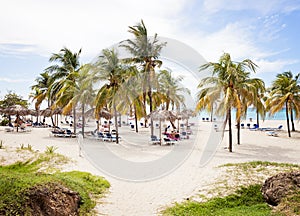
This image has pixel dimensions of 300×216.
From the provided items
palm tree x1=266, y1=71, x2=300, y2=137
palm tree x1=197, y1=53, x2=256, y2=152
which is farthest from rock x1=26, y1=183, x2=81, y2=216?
palm tree x1=266, y1=71, x2=300, y2=137

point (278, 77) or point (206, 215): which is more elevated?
point (278, 77)

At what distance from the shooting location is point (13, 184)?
4.62 metres

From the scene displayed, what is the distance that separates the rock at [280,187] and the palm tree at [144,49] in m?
13.4

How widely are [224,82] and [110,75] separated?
7.80 m

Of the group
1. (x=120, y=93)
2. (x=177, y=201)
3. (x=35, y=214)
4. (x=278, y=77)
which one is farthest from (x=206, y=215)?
(x=278, y=77)

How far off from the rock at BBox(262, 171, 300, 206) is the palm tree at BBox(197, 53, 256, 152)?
7.54 metres

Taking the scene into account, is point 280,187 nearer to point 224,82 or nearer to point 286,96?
point 224,82

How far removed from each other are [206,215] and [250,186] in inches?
89.5

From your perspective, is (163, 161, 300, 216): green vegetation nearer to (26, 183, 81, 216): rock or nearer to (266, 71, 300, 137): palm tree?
(26, 183, 81, 216): rock

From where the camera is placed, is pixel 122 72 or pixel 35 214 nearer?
pixel 35 214

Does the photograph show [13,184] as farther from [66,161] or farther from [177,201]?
[66,161]

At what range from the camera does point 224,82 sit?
14172 millimetres

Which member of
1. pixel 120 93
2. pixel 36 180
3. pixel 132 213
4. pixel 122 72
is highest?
pixel 122 72

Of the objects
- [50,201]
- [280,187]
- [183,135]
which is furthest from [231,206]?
[183,135]
